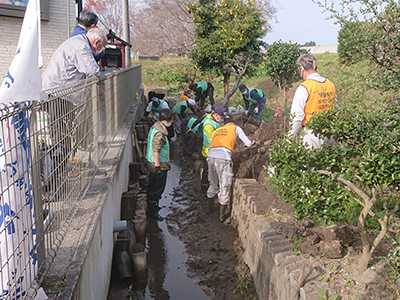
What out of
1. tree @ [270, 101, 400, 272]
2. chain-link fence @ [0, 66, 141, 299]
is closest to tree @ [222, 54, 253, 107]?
tree @ [270, 101, 400, 272]

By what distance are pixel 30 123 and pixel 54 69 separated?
7.80 ft

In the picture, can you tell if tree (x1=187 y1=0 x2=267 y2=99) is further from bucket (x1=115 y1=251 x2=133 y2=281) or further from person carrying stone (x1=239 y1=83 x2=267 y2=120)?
bucket (x1=115 y1=251 x2=133 y2=281)

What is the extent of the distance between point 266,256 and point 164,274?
1724 mm

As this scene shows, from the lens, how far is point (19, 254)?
76.5 inches

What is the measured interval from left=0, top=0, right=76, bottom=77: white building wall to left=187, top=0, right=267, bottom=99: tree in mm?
6021

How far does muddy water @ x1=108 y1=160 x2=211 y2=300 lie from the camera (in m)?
4.62

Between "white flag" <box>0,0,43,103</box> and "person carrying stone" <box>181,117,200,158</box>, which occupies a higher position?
"white flag" <box>0,0,43,103</box>

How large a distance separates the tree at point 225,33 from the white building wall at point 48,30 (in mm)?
6021

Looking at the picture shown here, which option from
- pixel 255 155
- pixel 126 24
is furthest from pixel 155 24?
pixel 255 155

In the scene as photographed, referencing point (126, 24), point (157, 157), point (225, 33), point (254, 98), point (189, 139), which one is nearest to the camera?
point (157, 157)

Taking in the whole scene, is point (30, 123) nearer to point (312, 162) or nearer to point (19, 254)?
point (19, 254)

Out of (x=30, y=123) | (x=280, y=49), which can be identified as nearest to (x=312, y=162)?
(x=30, y=123)

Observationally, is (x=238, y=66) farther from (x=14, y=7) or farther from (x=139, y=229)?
(x=139, y=229)

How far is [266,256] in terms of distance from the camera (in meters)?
4.35
